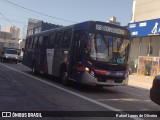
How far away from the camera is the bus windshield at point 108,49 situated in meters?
14.2

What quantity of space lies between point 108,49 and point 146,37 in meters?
24.2

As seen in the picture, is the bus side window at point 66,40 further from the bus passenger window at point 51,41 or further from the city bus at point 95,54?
the bus passenger window at point 51,41

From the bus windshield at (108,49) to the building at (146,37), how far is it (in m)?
18.5

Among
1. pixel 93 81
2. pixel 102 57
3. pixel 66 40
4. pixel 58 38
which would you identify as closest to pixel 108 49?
pixel 102 57

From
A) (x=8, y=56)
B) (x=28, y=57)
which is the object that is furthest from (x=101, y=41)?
(x=8, y=56)

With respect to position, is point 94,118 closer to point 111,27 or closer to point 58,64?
point 111,27

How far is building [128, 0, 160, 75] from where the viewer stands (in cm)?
3441

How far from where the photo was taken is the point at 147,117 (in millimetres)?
9109

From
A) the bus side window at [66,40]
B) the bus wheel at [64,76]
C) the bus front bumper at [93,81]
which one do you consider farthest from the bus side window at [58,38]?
the bus front bumper at [93,81]

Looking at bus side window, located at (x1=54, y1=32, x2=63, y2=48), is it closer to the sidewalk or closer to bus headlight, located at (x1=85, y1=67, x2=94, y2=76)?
bus headlight, located at (x1=85, y1=67, x2=94, y2=76)

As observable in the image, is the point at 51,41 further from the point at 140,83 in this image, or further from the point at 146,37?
the point at 146,37

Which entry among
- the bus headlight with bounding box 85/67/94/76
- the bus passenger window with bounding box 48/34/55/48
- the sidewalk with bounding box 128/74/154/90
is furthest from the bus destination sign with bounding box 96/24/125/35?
the sidewalk with bounding box 128/74/154/90

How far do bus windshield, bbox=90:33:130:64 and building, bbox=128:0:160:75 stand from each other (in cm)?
1854

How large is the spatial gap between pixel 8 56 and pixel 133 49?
633 inches
